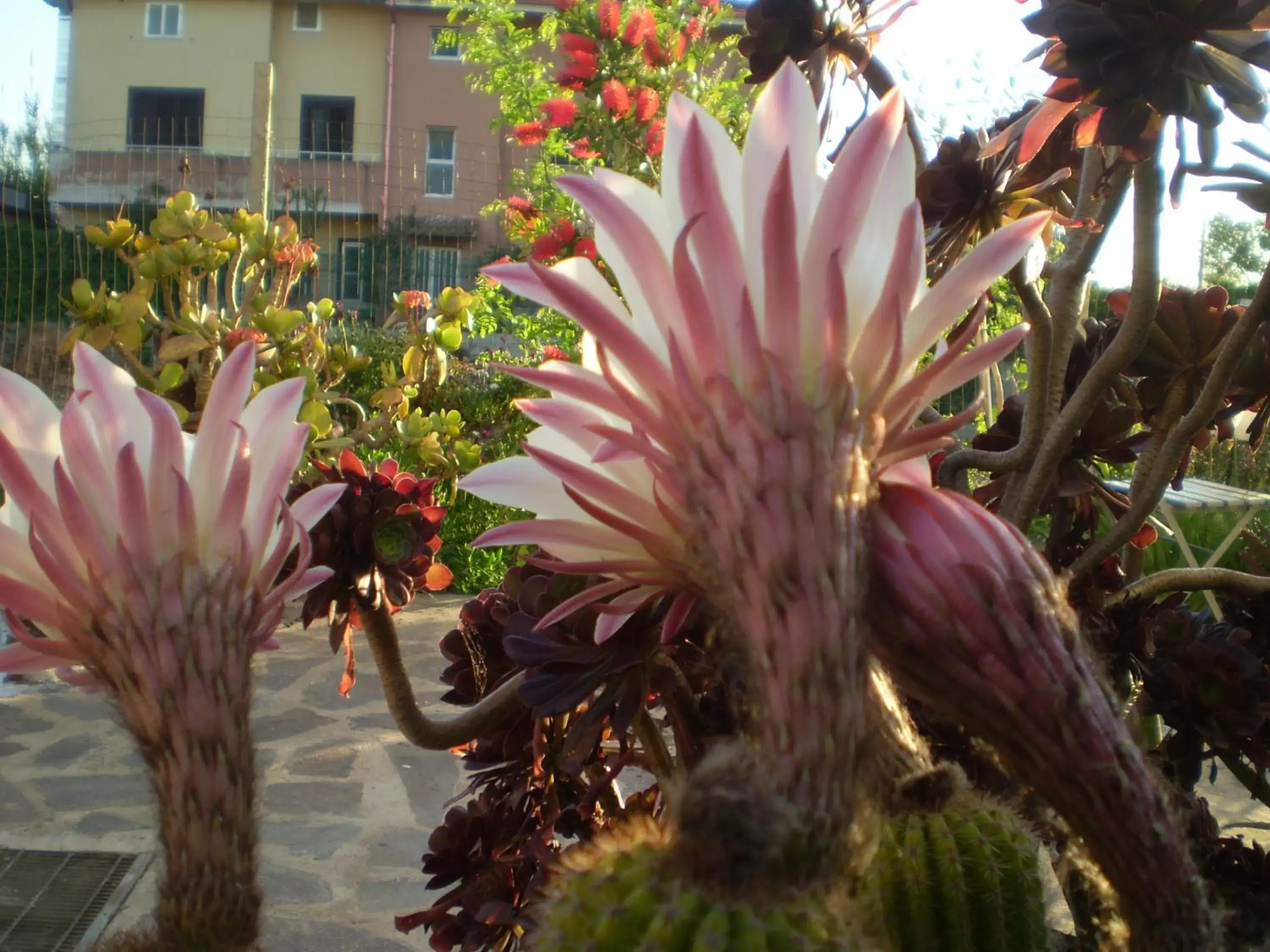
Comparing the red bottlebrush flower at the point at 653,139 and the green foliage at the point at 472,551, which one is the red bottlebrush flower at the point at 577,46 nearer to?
the red bottlebrush flower at the point at 653,139

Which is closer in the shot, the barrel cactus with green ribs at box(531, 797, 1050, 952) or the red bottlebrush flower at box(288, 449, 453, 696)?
the barrel cactus with green ribs at box(531, 797, 1050, 952)

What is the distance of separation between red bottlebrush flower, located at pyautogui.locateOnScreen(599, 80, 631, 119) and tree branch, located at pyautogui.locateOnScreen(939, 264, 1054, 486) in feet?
12.9

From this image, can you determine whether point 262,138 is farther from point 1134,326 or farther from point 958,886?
point 958,886

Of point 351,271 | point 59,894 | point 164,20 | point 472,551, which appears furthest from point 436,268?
point 164,20

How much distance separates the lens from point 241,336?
320cm

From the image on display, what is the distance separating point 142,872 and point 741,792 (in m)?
3.23

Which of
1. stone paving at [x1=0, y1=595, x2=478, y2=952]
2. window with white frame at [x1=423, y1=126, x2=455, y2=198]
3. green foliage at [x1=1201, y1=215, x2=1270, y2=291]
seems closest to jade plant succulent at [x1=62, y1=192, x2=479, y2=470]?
stone paving at [x1=0, y1=595, x2=478, y2=952]

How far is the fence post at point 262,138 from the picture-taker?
17.0 ft

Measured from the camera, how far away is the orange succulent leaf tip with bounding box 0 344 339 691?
0.34 m

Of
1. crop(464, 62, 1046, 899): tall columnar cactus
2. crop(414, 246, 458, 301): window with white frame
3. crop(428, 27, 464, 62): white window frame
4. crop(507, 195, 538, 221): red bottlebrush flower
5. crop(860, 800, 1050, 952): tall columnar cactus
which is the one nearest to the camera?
crop(464, 62, 1046, 899): tall columnar cactus

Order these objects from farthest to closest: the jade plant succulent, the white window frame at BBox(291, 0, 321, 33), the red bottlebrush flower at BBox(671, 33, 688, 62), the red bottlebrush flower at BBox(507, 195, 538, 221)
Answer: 1. the white window frame at BBox(291, 0, 321, 33)
2. the red bottlebrush flower at BBox(507, 195, 538, 221)
3. the red bottlebrush flower at BBox(671, 33, 688, 62)
4. the jade plant succulent

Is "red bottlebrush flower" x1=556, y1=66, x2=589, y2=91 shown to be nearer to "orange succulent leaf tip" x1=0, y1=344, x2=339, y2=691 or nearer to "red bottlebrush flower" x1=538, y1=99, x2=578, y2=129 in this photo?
"red bottlebrush flower" x1=538, y1=99, x2=578, y2=129

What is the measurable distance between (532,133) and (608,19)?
0.59 meters

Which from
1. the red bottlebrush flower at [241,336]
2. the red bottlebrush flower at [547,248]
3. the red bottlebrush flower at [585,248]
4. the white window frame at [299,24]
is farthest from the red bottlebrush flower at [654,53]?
the white window frame at [299,24]
